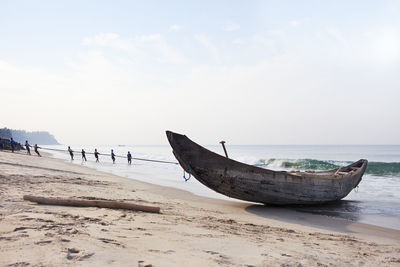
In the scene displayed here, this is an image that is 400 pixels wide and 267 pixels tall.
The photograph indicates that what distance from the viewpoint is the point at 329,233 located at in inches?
178

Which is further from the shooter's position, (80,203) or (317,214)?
(317,214)

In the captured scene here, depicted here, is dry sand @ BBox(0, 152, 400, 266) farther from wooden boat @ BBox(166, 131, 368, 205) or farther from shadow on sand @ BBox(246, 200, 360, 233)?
wooden boat @ BBox(166, 131, 368, 205)

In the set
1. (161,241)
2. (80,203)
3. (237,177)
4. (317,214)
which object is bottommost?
(317,214)

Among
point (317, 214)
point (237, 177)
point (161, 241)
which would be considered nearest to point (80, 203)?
point (161, 241)

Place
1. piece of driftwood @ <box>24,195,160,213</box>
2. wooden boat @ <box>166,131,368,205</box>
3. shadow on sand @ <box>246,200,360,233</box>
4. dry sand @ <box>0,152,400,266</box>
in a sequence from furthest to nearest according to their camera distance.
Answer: wooden boat @ <box>166,131,368,205</box> → shadow on sand @ <box>246,200,360,233</box> → piece of driftwood @ <box>24,195,160,213</box> → dry sand @ <box>0,152,400,266</box>

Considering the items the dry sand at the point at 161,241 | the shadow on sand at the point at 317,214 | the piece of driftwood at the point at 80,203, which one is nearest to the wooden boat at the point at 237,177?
the shadow on sand at the point at 317,214

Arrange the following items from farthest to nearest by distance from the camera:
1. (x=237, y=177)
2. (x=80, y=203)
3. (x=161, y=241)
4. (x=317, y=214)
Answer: (x=317, y=214) → (x=237, y=177) → (x=80, y=203) → (x=161, y=241)

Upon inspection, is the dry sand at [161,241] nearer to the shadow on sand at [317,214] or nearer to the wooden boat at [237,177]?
the shadow on sand at [317,214]

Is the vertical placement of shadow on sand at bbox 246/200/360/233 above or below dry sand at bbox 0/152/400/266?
below

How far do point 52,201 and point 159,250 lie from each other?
2.53m

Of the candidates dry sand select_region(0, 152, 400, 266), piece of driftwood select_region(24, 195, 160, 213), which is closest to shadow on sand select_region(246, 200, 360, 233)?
dry sand select_region(0, 152, 400, 266)

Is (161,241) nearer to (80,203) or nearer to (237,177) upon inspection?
(80,203)

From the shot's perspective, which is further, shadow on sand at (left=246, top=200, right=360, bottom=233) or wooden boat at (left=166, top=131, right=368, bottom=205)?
wooden boat at (left=166, top=131, right=368, bottom=205)

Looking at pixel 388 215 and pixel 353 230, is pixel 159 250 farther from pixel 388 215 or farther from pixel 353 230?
pixel 388 215
